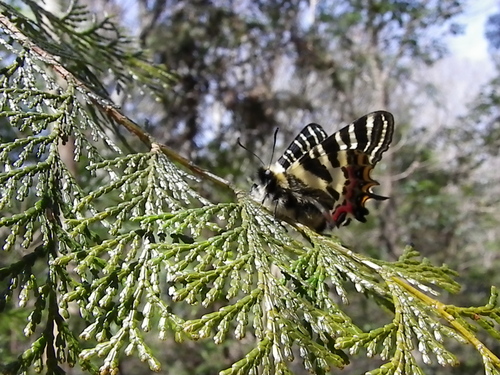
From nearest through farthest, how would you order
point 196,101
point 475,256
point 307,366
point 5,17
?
point 307,366 → point 5,17 → point 196,101 → point 475,256

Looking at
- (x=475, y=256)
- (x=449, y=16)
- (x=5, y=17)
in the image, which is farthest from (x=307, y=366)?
(x=475, y=256)

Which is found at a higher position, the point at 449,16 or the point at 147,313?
the point at 449,16

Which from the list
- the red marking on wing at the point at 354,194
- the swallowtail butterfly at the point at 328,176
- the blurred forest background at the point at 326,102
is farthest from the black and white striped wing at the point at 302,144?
the blurred forest background at the point at 326,102

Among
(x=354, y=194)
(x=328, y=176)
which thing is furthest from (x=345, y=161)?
(x=354, y=194)

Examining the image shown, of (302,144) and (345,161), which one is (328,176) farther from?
(302,144)

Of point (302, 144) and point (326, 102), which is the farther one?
point (326, 102)

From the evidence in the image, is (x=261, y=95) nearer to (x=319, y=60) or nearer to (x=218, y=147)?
(x=218, y=147)

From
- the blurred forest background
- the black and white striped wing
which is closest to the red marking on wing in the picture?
the black and white striped wing
